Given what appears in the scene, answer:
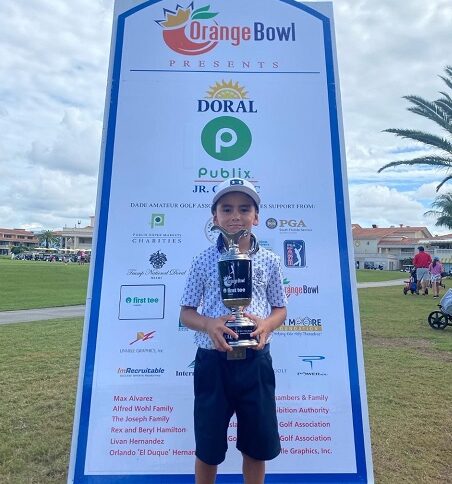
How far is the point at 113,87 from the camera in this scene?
397 centimetres

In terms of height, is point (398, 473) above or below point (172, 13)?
below

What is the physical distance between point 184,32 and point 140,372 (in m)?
2.63

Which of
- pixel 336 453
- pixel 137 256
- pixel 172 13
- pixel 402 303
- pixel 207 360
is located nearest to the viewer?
pixel 207 360

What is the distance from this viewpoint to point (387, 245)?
8725cm

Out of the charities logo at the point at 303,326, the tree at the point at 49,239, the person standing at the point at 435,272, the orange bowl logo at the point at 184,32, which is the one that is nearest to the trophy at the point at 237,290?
the charities logo at the point at 303,326

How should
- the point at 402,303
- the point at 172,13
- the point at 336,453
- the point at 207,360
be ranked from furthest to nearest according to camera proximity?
the point at 402,303
the point at 172,13
the point at 336,453
the point at 207,360

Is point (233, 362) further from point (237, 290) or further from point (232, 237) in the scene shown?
point (232, 237)

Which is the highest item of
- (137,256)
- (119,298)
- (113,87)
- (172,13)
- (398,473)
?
(172,13)

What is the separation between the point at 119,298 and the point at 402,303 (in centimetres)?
1352

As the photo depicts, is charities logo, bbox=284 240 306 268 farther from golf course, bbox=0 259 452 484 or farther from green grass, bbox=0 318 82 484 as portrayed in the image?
green grass, bbox=0 318 82 484

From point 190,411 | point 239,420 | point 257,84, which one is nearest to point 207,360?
point 239,420

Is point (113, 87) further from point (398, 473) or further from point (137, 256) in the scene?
point (398, 473)

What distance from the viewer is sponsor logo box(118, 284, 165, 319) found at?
371 cm

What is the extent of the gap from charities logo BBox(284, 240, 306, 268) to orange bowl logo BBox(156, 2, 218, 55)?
1.67 meters
